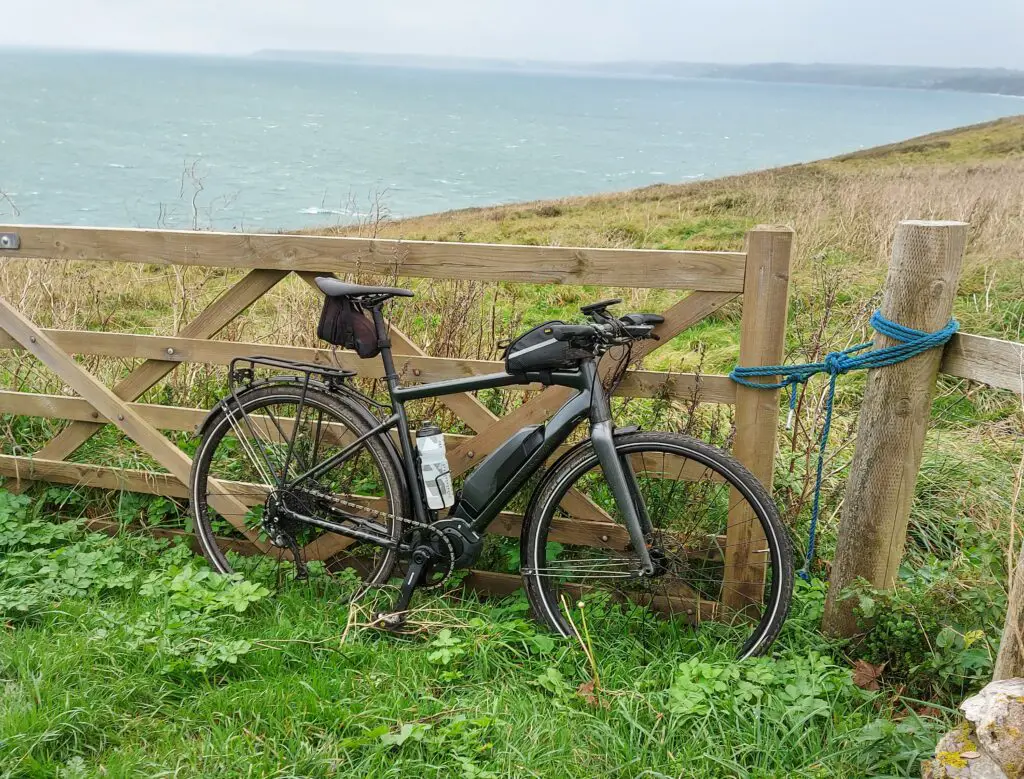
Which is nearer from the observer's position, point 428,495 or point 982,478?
point 428,495

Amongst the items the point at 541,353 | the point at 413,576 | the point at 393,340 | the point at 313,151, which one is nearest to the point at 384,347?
the point at 393,340

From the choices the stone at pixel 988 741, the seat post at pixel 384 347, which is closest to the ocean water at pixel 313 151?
the seat post at pixel 384 347

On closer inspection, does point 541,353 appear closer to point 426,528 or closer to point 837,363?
point 426,528

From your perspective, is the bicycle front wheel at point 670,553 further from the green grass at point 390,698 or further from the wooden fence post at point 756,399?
the green grass at point 390,698

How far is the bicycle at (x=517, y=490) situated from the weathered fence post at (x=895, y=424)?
0.88 feet

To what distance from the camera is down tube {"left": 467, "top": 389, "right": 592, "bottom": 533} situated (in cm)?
318

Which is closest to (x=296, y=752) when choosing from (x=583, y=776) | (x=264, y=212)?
(x=583, y=776)

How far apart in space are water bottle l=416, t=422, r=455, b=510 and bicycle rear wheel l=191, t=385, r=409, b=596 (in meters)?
0.15

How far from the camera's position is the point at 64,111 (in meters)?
113

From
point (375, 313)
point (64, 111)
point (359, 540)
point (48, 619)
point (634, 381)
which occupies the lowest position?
point (48, 619)

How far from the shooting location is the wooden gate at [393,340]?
10.5ft

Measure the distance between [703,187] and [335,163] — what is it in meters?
57.6

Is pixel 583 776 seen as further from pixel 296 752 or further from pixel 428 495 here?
pixel 428 495

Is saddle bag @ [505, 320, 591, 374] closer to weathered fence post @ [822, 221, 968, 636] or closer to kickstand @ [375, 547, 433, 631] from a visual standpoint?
kickstand @ [375, 547, 433, 631]
